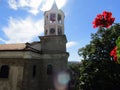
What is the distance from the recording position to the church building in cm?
2142

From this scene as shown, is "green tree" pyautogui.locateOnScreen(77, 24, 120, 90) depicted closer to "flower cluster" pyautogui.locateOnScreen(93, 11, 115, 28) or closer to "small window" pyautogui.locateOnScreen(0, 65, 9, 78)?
"small window" pyautogui.locateOnScreen(0, 65, 9, 78)

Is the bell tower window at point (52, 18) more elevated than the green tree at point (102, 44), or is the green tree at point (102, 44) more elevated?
the bell tower window at point (52, 18)

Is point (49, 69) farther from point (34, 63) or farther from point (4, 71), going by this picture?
point (4, 71)

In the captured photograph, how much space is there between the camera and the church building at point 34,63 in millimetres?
21422

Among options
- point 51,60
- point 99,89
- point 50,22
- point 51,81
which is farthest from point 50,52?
point 99,89

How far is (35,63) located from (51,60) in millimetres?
2172

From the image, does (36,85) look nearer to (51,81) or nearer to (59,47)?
(51,81)

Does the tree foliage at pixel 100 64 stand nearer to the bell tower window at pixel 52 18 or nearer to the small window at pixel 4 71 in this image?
the bell tower window at pixel 52 18

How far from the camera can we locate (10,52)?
73.5 ft

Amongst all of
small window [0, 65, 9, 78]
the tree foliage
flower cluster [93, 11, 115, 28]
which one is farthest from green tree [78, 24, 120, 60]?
flower cluster [93, 11, 115, 28]

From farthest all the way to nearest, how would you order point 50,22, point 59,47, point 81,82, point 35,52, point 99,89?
point 50,22, point 59,47, point 35,52, point 81,82, point 99,89

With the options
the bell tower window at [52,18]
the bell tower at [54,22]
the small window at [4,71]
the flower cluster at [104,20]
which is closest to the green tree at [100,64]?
the bell tower at [54,22]

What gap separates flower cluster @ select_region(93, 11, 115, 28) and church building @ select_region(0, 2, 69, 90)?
18154mm

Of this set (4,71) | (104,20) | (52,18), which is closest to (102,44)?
(52,18)
